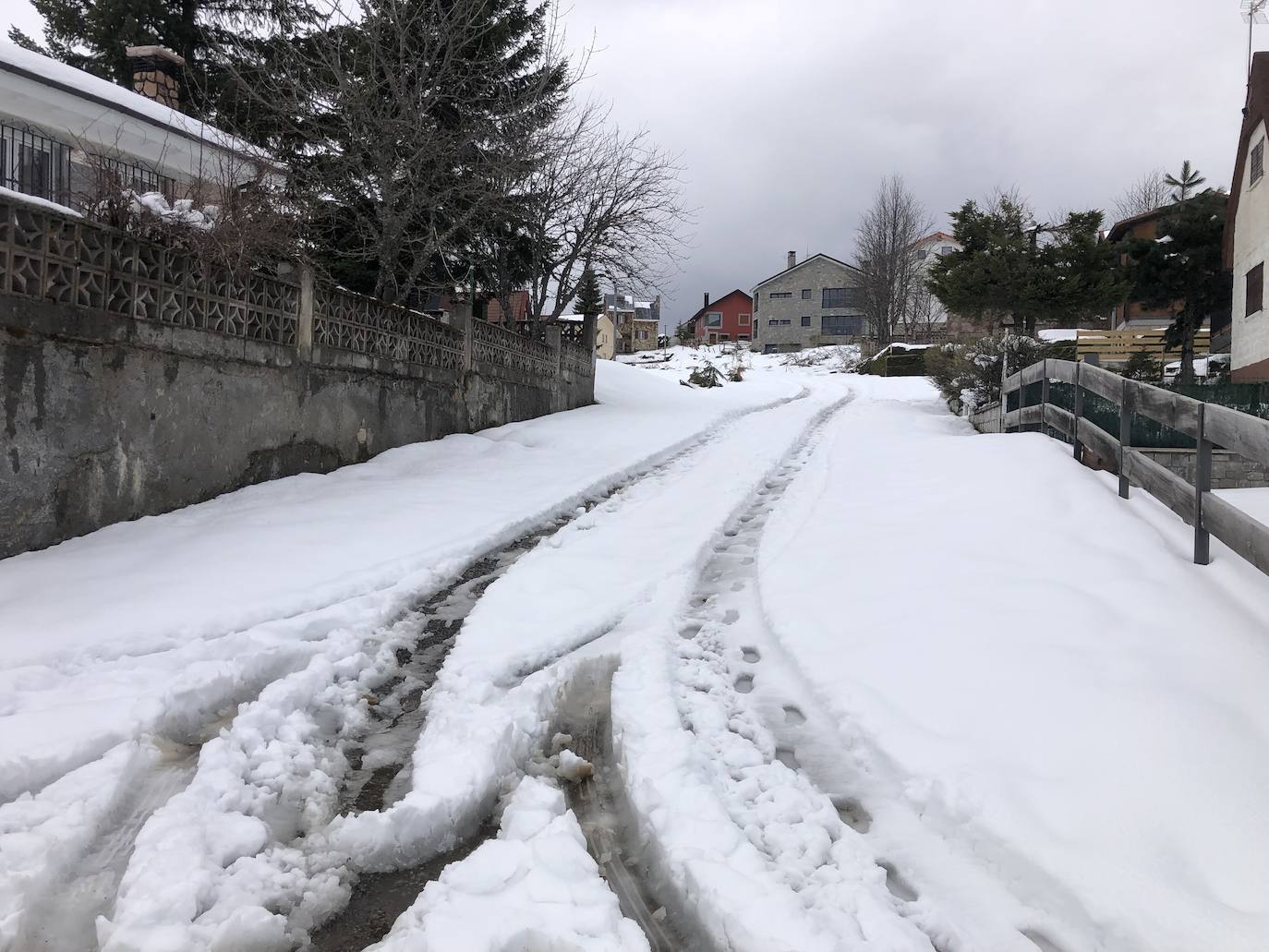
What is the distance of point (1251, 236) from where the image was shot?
56.9 feet

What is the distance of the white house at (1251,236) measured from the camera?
1644cm

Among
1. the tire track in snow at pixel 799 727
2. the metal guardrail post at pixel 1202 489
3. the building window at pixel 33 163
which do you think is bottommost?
the tire track in snow at pixel 799 727

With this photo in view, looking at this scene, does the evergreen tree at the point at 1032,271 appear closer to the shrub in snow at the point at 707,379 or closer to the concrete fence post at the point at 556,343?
the shrub in snow at the point at 707,379

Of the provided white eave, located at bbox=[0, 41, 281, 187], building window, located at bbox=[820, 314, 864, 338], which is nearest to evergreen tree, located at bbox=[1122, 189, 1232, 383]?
white eave, located at bbox=[0, 41, 281, 187]

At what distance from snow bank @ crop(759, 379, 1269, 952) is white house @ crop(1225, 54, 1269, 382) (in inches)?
597

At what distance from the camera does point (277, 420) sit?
740 centimetres

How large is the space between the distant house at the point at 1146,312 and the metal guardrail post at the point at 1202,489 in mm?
26218

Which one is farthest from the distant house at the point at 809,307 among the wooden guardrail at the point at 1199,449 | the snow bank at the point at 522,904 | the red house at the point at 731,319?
the snow bank at the point at 522,904

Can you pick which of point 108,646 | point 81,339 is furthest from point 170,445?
point 108,646

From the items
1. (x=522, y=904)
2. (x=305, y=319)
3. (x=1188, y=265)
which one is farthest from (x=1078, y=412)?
(x=1188, y=265)

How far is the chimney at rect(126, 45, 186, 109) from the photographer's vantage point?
17.2 metres

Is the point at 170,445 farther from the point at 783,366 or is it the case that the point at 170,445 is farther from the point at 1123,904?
the point at 783,366

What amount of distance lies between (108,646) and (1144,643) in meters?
5.00

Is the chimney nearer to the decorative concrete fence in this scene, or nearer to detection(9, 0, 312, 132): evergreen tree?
detection(9, 0, 312, 132): evergreen tree
